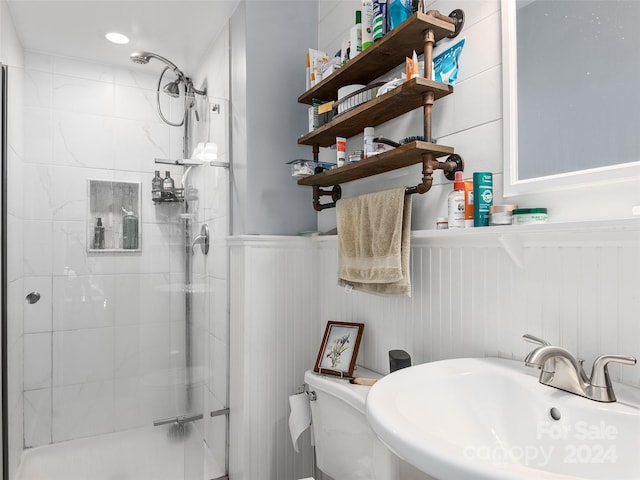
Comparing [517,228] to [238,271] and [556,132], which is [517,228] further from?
[238,271]

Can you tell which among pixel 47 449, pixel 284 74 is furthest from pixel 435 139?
pixel 47 449

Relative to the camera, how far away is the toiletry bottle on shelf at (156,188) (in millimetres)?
1777

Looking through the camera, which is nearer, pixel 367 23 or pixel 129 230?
pixel 367 23

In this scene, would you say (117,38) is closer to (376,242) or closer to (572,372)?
(376,242)

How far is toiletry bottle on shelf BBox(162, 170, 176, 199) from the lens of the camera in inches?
70.7

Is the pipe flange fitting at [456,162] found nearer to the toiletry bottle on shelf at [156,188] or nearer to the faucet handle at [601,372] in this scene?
the faucet handle at [601,372]

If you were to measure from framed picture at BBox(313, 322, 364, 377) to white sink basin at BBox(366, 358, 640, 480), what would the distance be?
18.9 inches

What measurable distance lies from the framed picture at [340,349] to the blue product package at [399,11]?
40.2 inches

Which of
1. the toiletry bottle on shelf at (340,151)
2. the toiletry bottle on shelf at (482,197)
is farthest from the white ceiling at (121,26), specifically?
the toiletry bottle on shelf at (482,197)

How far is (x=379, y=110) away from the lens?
136cm

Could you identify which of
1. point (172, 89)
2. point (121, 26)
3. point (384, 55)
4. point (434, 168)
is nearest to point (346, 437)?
point (434, 168)

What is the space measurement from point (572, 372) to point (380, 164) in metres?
0.80

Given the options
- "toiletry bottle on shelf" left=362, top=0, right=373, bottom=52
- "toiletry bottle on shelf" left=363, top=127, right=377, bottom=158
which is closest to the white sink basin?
"toiletry bottle on shelf" left=363, top=127, right=377, bottom=158

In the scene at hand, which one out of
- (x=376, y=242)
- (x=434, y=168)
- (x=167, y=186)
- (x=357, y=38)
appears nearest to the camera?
(x=434, y=168)
